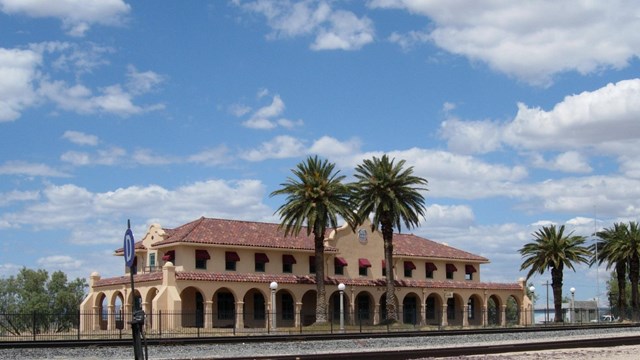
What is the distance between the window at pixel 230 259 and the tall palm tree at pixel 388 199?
394 inches

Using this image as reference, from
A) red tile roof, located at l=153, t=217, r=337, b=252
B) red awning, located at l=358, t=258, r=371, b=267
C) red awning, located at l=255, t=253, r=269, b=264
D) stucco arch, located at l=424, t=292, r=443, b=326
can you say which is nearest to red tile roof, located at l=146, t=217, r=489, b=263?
red tile roof, located at l=153, t=217, r=337, b=252

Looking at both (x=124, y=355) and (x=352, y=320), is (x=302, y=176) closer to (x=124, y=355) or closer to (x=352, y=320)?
(x=352, y=320)

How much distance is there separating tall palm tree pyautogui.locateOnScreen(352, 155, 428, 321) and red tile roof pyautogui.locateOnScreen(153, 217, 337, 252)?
5.28m

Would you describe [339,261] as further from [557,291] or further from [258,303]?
[557,291]

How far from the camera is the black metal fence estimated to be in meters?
51.3

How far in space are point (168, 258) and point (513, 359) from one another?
38.9 m

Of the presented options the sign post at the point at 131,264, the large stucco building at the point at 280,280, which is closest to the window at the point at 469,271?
the large stucco building at the point at 280,280

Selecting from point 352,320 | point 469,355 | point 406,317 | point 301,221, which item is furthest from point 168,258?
point 469,355

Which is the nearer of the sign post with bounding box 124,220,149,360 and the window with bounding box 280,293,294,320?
the sign post with bounding box 124,220,149,360

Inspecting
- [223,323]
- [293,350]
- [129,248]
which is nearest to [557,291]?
[223,323]

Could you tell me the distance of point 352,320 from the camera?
69.0m

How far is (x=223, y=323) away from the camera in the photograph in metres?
63.5

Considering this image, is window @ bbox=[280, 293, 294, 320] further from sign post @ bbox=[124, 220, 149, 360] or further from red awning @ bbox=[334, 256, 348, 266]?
sign post @ bbox=[124, 220, 149, 360]

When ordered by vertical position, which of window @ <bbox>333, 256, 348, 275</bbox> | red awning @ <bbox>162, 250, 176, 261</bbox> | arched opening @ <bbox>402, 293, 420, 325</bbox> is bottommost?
arched opening @ <bbox>402, 293, 420, 325</bbox>
